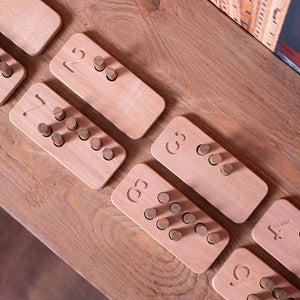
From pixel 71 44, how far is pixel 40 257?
0.64 m

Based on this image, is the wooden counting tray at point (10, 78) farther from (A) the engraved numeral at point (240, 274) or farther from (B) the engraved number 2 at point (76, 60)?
(A) the engraved numeral at point (240, 274)

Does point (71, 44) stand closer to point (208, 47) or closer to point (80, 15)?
point (80, 15)

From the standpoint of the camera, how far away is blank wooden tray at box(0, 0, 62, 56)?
73 centimetres

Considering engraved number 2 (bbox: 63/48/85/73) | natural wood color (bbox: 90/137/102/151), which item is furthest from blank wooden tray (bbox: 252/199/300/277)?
engraved number 2 (bbox: 63/48/85/73)

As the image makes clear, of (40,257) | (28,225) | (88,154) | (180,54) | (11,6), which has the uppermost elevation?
(180,54)

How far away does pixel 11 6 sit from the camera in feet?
2.40

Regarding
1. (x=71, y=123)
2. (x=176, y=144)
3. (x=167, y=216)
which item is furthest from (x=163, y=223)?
(x=71, y=123)

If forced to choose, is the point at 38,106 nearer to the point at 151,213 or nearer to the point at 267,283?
the point at 151,213

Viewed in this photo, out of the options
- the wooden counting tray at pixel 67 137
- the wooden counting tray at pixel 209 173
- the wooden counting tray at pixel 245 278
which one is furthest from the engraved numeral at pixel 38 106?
the wooden counting tray at pixel 245 278

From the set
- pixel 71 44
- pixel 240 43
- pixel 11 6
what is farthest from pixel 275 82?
pixel 11 6

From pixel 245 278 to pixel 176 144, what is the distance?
26 cm

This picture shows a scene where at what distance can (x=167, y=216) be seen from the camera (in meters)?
0.68

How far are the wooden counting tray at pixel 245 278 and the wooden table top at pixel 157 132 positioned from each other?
0.02m

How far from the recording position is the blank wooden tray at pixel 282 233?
2.15 ft
